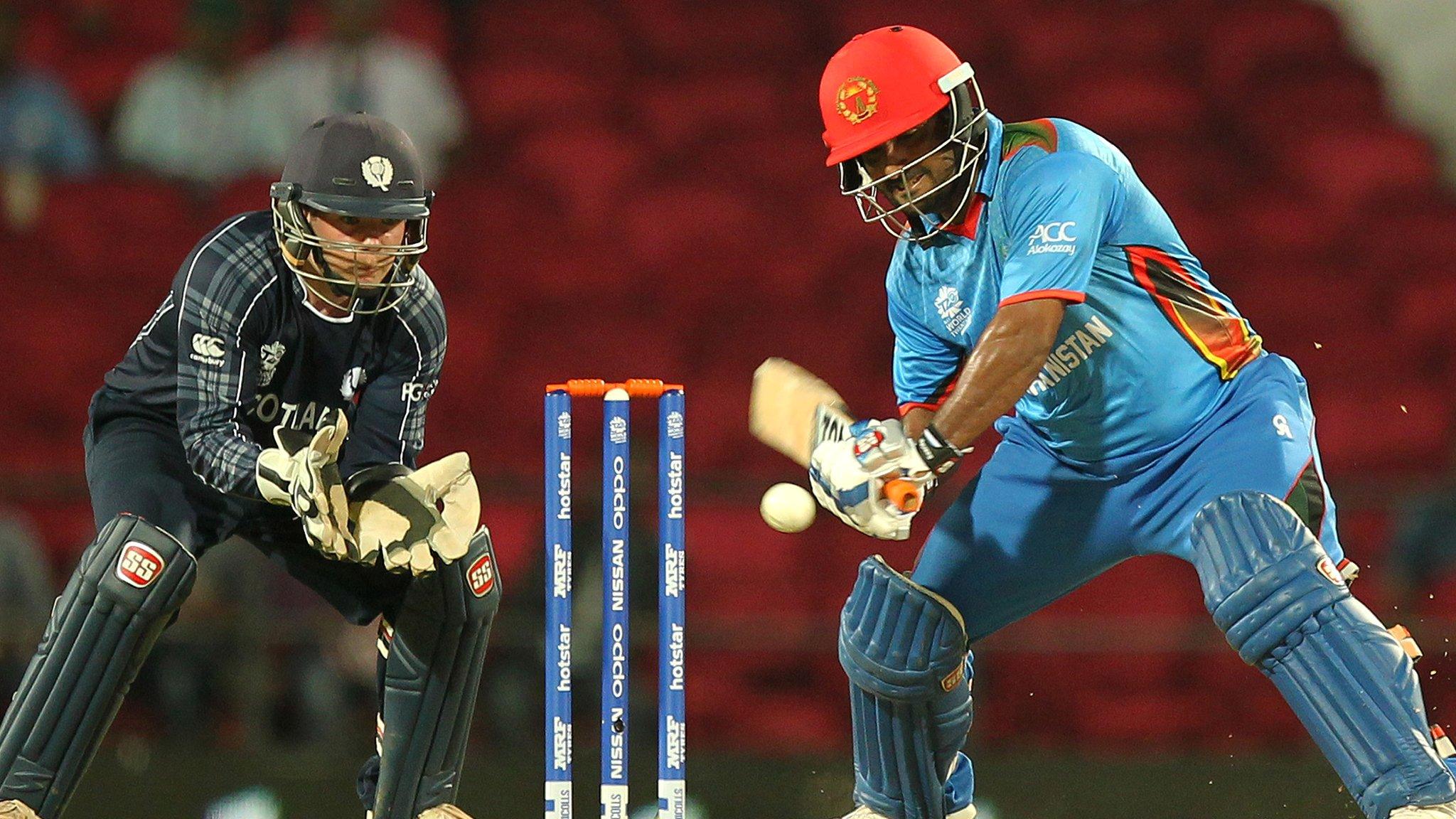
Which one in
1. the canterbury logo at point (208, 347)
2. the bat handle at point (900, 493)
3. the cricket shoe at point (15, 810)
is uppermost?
the canterbury logo at point (208, 347)

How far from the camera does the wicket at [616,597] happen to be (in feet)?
10.0

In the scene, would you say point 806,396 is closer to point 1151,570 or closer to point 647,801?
point 647,801

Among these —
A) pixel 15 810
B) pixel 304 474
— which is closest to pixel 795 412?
pixel 304 474

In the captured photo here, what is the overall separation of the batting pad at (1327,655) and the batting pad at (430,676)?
49.5 inches

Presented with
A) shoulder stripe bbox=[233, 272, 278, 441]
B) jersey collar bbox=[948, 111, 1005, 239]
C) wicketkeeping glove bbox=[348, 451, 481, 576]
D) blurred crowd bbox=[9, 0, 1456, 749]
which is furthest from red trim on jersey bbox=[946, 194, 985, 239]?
blurred crowd bbox=[9, 0, 1456, 749]

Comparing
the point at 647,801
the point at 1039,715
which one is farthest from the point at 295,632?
the point at 1039,715

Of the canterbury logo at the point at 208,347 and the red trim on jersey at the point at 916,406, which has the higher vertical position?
the canterbury logo at the point at 208,347

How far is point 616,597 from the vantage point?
3.10 m

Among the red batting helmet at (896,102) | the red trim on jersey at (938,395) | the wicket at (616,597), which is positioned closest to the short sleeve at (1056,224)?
the red batting helmet at (896,102)

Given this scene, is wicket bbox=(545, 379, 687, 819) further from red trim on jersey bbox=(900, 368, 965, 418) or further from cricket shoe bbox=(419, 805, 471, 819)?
red trim on jersey bbox=(900, 368, 965, 418)

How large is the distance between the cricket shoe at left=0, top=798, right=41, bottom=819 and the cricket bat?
128cm

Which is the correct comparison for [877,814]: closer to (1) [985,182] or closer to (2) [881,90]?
(1) [985,182]

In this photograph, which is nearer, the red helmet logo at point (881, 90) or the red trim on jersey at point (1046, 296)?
the red trim on jersey at point (1046, 296)

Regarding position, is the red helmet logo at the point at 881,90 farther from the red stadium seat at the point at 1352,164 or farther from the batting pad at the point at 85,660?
the red stadium seat at the point at 1352,164
